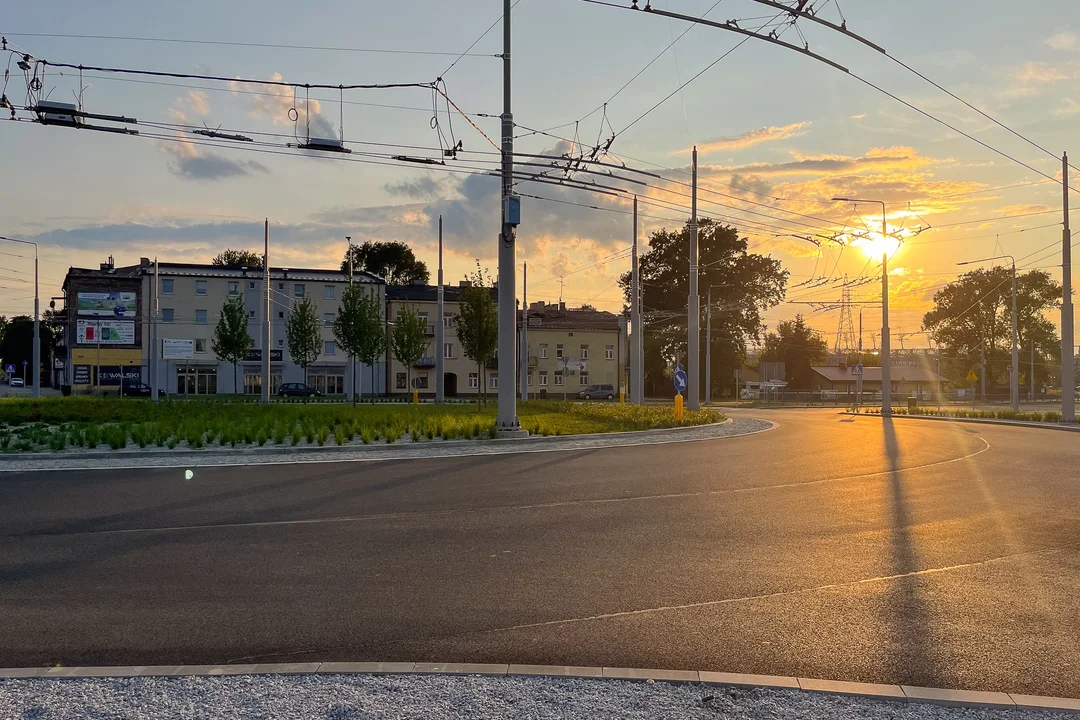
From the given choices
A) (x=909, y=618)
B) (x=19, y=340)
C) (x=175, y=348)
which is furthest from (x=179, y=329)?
(x=909, y=618)

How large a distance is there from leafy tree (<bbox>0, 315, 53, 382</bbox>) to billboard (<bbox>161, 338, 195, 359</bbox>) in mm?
60555

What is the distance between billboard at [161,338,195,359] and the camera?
7262 cm

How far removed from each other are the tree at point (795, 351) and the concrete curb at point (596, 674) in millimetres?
91931

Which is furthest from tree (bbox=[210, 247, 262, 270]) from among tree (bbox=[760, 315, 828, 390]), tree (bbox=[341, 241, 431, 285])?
tree (bbox=[760, 315, 828, 390])

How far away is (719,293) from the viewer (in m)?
75.2

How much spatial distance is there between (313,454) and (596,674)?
13760mm

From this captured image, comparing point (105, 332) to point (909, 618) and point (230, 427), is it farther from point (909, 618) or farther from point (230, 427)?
point (909, 618)

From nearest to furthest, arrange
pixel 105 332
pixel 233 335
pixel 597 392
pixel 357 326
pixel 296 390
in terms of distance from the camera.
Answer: pixel 357 326, pixel 233 335, pixel 296 390, pixel 105 332, pixel 597 392

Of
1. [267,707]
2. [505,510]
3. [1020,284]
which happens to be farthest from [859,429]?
[1020,284]

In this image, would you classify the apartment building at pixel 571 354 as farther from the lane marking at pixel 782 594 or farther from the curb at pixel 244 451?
the lane marking at pixel 782 594

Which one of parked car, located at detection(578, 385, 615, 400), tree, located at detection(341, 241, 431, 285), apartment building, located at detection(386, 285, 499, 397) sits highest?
tree, located at detection(341, 241, 431, 285)

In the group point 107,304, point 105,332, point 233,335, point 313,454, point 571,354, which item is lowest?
point 313,454

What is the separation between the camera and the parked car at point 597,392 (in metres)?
77.6

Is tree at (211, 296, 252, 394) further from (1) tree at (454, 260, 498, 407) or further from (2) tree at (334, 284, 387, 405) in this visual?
(1) tree at (454, 260, 498, 407)
